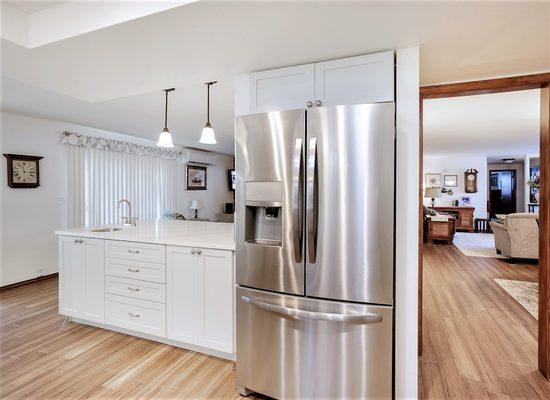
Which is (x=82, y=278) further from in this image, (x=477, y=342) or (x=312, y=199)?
(x=477, y=342)

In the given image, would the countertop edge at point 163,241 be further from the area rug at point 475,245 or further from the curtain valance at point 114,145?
the area rug at point 475,245

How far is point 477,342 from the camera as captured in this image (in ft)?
8.58

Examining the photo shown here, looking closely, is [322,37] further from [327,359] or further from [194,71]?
[327,359]

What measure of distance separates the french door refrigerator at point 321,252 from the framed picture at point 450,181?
9.53 meters

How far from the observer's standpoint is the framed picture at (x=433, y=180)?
981cm

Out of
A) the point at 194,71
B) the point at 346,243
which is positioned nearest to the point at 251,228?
the point at 346,243

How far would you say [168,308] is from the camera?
2449mm

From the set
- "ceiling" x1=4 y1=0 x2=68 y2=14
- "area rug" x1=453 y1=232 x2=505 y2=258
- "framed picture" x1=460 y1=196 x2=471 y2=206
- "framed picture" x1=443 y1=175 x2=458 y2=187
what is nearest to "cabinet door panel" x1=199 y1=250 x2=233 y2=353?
"ceiling" x1=4 y1=0 x2=68 y2=14

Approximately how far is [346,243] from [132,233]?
6.87ft

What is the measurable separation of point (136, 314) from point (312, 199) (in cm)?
193

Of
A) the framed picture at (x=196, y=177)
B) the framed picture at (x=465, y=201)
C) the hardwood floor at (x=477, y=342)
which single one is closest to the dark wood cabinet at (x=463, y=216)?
the framed picture at (x=465, y=201)

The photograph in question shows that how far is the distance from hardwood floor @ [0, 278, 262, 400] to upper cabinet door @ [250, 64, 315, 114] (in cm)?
190

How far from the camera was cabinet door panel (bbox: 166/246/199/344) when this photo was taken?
2.34 m

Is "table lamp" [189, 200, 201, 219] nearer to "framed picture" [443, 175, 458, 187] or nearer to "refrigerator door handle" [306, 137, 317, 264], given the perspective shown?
"refrigerator door handle" [306, 137, 317, 264]
